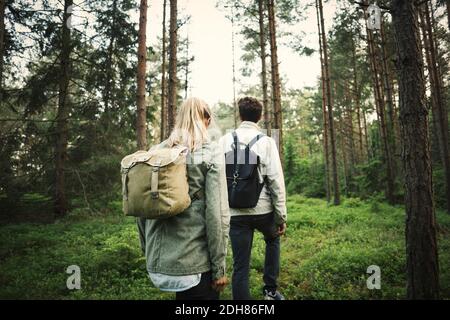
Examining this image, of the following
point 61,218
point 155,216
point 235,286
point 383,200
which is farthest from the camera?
point 383,200

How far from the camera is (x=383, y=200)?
15844 mm

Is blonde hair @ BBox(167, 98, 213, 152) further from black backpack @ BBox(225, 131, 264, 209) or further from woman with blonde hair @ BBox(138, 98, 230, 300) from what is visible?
black backpack @ BBox(225, 131, 264, 209)

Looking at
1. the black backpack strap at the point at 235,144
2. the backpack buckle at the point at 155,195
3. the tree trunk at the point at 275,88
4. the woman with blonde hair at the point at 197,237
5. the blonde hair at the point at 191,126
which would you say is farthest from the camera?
the tree trunk at the point at 275,88

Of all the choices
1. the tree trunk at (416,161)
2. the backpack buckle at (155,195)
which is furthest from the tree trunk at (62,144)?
the tree trunk at (416,161)

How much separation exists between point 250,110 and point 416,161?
234 centimetres

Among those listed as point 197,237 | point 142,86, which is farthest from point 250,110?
point 142,86

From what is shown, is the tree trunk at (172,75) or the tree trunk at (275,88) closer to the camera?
the tree trunk at (172,75)

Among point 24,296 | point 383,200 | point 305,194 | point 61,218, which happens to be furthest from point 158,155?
point 305,194

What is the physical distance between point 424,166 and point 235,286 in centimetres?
296

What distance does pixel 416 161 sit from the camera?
3.97 m

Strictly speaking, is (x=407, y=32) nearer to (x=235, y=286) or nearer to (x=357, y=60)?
(x=235, y=286)

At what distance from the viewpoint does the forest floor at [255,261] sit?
17.0 ft

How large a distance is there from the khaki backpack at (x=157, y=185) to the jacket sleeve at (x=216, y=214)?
0.18 meters

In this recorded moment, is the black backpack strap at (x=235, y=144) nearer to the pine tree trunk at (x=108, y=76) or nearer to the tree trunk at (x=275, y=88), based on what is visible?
the tree trunk at (x=275, y=88)
